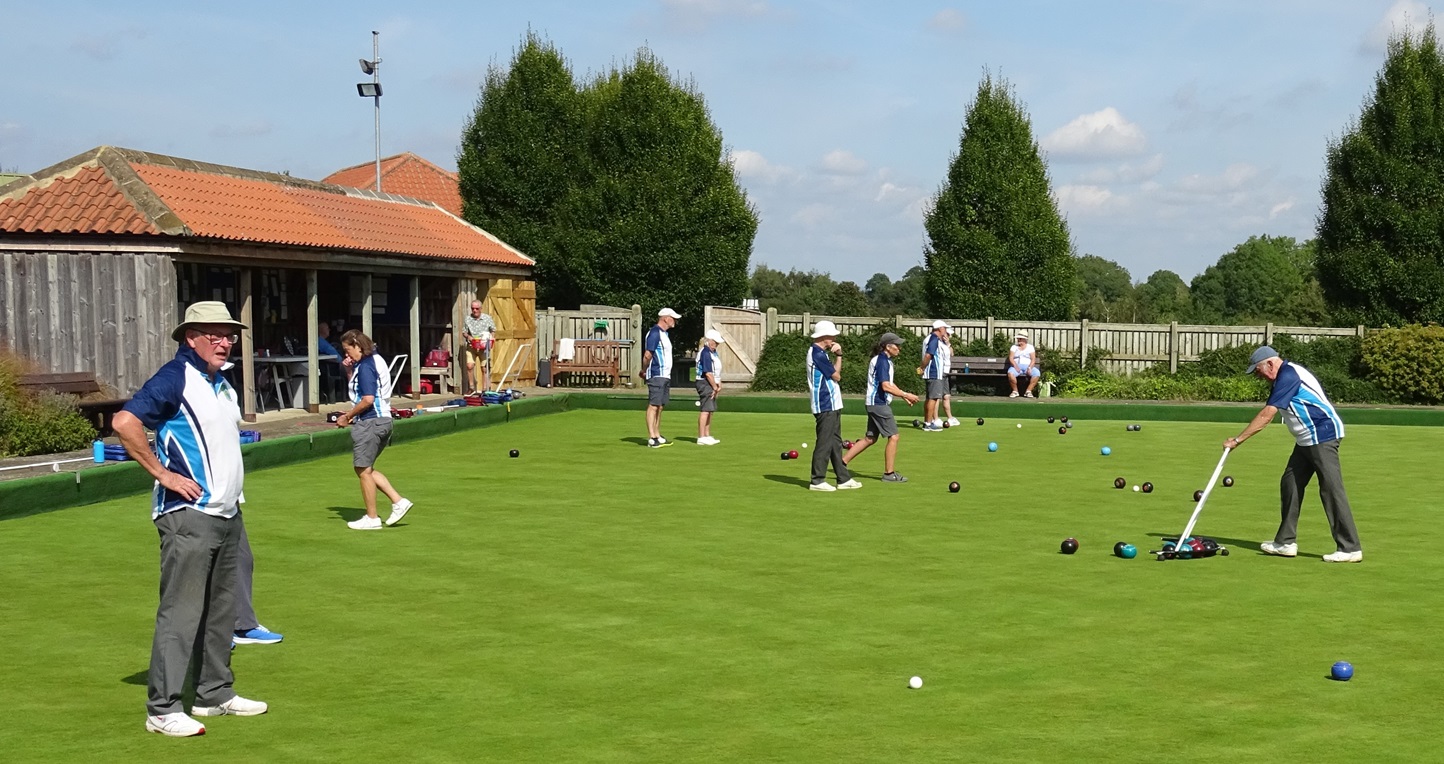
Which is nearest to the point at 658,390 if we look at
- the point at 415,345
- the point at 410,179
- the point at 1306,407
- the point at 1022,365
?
the point at 415,345

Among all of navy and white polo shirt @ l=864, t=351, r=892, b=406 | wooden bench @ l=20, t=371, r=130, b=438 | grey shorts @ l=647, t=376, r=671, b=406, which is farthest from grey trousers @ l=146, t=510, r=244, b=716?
grey shorts @ l=647, t=376, r=671, b=406

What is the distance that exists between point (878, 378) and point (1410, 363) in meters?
15.5

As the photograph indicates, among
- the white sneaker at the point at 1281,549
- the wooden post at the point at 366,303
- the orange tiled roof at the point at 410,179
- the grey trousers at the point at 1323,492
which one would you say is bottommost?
the white sneaker at the point at 1281,549

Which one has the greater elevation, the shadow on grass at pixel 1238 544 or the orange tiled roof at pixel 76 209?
the orange tiled roof at pixel 76 209

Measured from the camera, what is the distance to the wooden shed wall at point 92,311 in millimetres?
17219

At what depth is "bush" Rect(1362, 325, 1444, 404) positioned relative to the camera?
979 inches

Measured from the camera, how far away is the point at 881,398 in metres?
14.0

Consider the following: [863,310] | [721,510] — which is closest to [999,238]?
[721,510]

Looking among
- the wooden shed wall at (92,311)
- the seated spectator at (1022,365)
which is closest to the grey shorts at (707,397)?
the wooden shed wall at (92,311)

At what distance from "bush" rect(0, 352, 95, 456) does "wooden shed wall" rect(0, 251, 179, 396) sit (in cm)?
111

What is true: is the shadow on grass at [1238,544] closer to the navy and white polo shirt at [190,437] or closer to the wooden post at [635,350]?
the navy and white polo shirt at [190,437]

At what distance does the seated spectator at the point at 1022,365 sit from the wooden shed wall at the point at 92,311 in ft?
47.9

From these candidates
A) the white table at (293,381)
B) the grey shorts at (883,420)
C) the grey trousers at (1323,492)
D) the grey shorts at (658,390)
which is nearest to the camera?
the grey trousers at (1323,492)

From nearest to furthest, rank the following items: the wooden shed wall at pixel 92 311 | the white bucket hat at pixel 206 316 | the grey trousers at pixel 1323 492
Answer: the white bucket hat at pixel 206 316 < the grey trousers at pixel 1323 492 < the wooden shed wall at pixel 92 311
